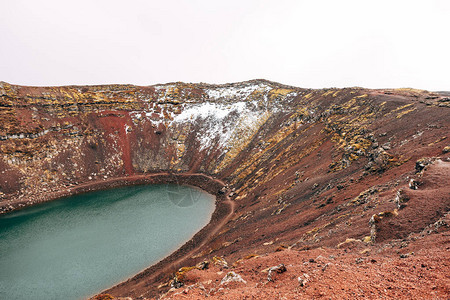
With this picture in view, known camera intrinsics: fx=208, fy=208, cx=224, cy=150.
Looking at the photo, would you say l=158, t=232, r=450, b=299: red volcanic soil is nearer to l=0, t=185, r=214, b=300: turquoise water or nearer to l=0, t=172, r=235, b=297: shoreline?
l=0, t=172, r=235, b=297: shoreline

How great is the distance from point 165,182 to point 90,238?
119 ft

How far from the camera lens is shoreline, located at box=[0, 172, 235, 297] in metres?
34.1

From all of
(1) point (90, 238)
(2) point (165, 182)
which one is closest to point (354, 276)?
(1) point (90, 238)

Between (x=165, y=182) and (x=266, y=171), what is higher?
(x=266, y=171)

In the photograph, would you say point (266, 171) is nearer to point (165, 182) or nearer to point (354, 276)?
point (165, 182)

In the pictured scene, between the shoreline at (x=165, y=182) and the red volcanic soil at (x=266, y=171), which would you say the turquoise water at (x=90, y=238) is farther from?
the red volcanic soil at (x=266, y=171)

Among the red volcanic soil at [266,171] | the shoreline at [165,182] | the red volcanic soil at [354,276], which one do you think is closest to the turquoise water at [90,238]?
the shoreline at [165,182]

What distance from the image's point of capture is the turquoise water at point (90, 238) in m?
35.6

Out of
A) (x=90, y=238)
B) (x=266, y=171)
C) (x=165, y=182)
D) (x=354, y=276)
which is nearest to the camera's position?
(x=354, y=276)

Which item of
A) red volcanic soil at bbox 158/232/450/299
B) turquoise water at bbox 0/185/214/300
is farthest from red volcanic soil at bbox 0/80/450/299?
turquoise water at bbox 0/185/214/300

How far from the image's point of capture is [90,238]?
47.7 meters

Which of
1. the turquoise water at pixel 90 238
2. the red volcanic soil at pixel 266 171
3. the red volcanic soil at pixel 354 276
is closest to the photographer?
the red volcanic soil at pixel 354 276

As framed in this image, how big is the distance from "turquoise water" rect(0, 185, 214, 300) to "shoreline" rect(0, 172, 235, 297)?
8.00ft

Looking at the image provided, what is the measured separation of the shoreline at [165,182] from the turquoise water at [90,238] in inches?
96.0
